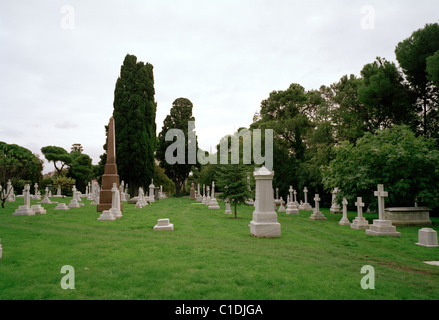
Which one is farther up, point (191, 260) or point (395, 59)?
point (395, 59)

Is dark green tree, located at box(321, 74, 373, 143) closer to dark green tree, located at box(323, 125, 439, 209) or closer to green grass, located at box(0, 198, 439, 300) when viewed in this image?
dark green tree, located at box(323, 125, 439, 209)

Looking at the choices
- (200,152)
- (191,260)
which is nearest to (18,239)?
(191,260)

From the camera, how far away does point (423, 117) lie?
70.5 feet

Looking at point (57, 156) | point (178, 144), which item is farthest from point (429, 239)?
point (57, 156)

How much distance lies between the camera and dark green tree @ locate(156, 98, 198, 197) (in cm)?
4434

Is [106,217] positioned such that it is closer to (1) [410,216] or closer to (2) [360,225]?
(2) [360,225]

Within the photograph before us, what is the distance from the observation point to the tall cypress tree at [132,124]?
3178 centimetres

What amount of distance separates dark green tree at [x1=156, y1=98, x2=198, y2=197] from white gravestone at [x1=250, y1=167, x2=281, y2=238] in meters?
33.7

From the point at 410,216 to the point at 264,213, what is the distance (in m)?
9.05

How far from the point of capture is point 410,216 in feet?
47.9

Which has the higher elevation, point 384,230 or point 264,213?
point 264,213

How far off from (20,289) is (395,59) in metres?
25.2

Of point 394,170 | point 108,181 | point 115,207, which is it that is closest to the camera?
point 394,170
